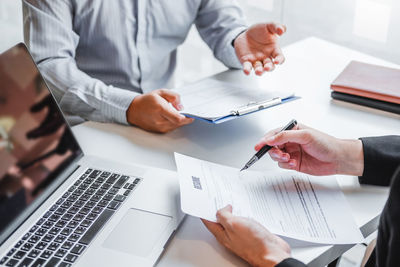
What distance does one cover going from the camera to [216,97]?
42.2 inches

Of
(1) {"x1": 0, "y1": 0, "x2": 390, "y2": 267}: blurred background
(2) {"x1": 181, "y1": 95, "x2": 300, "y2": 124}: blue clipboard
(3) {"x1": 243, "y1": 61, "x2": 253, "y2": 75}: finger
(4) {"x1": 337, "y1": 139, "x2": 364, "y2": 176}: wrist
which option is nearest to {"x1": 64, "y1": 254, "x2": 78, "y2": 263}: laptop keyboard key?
(2) {"x1": 181, "y1": 95, "x2": 300, "y2": 124}: blue clipboard

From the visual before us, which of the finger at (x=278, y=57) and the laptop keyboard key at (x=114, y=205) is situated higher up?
the laptop keyboard key at (x=114, y=205)

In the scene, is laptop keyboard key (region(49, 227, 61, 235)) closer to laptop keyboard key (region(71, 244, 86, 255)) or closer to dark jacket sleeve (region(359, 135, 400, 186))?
laptop keyboard key (region(71, 244, 86, 255))

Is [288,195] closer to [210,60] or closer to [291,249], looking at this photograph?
[291,249]

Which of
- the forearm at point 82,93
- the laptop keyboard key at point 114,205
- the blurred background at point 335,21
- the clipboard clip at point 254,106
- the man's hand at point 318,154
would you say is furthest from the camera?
the blurred background at point 335,21

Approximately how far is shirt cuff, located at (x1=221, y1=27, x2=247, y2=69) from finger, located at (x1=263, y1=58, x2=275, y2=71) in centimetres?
13

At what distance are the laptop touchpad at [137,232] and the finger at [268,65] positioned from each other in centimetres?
63

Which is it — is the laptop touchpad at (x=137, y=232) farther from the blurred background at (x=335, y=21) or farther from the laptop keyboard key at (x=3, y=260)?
the blurred background at (x=335, y=21)

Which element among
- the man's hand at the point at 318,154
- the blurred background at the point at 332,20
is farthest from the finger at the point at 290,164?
the blurred background at the point at 332,20

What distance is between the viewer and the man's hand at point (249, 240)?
2.11 ft

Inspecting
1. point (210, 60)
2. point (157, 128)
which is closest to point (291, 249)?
point (157, 128)

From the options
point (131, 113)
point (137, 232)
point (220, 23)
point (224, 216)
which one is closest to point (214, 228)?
point (224, 216)

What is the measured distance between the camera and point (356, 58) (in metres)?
1.42

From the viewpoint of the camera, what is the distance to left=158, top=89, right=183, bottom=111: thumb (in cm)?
102
